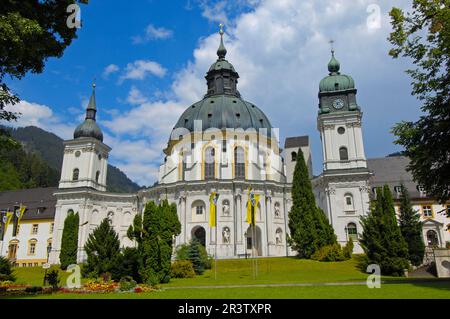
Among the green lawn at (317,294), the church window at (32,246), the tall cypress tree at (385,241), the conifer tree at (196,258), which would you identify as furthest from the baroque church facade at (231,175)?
the green lawn at (317,294)

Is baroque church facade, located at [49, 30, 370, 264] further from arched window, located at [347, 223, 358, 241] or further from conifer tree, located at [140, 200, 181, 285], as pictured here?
conifer tree, located at [140, 200, 181, 285]

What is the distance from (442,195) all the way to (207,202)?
3411 centimetres

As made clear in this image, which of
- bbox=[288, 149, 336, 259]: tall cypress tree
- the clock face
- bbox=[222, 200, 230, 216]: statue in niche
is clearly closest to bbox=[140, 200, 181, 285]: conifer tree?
bbox=[288, 149, 336, 259]: tall cypress tree

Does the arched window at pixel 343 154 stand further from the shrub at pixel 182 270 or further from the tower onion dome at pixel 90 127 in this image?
the tower onion dome at pixel 90 127

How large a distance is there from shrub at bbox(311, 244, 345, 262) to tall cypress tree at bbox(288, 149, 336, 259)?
32.2 inches

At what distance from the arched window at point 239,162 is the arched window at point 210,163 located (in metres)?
3.27

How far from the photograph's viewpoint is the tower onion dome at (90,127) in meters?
58.6

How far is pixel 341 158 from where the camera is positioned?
49469 mm

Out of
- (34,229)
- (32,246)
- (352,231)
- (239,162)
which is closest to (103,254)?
(239,162)

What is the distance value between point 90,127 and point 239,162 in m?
25.0

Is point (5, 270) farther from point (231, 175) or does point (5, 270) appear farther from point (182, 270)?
point (231, 175)

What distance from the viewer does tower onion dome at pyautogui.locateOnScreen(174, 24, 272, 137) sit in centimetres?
5747

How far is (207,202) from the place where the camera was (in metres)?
49.8
